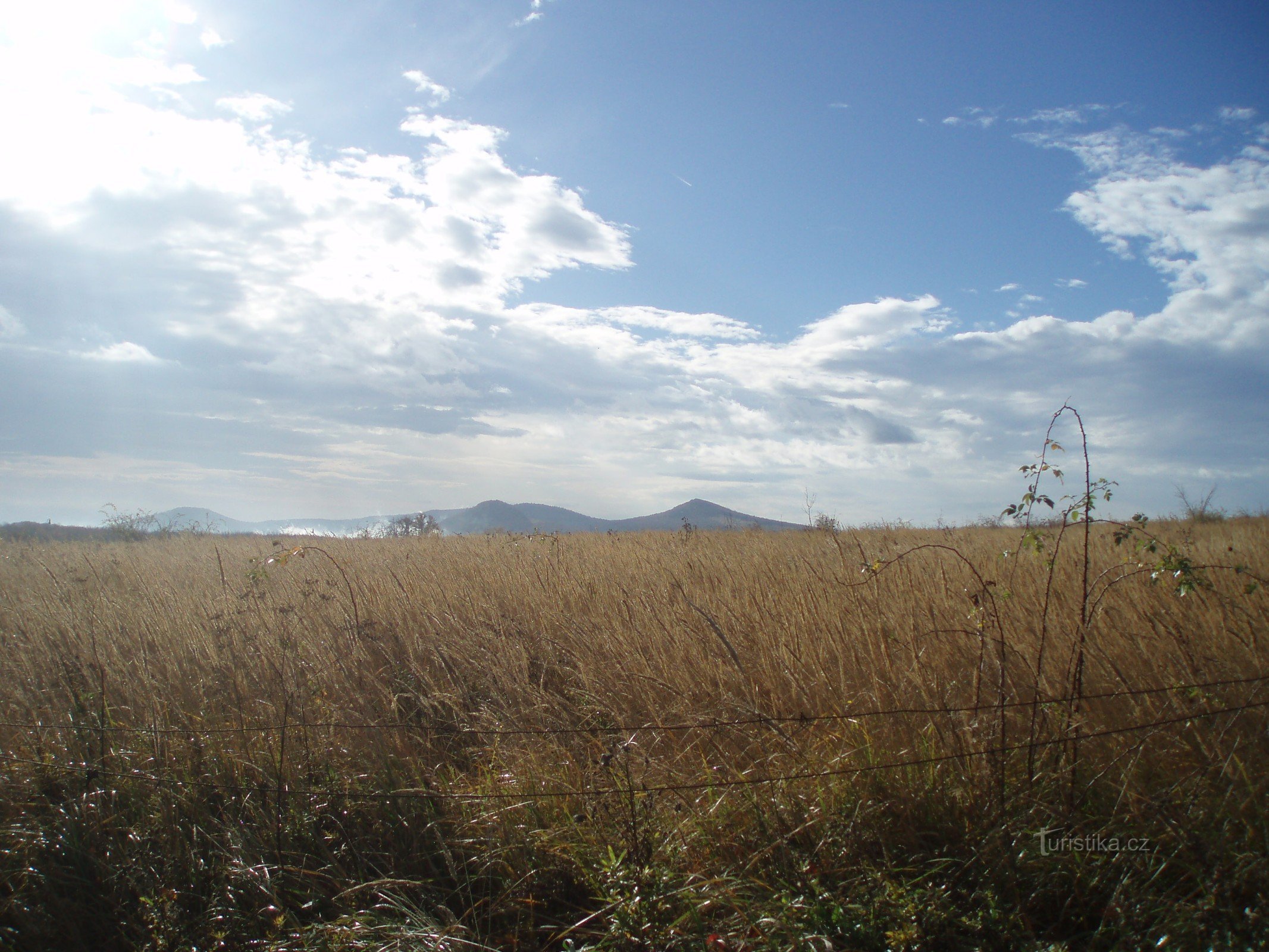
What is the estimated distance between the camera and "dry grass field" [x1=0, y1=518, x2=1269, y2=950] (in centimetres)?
217

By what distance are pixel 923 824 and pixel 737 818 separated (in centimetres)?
74

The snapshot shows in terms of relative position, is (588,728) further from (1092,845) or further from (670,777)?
(1092,845)

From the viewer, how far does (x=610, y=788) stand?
2.86m

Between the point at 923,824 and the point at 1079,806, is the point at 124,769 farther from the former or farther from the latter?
the point at 1079,806

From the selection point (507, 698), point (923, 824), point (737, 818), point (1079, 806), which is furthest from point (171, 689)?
point (1079, 806)

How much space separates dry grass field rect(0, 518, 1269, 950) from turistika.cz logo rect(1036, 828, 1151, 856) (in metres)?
0.01

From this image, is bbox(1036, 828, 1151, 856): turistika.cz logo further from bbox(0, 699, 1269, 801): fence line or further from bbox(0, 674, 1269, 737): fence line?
bbox(0, 674, 1269, 737): fence line

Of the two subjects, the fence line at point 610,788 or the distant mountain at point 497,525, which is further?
the distant mountain at point 497,525

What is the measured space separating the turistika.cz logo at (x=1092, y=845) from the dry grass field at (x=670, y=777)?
0.01 metres

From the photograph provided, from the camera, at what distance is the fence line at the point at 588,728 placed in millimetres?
2793

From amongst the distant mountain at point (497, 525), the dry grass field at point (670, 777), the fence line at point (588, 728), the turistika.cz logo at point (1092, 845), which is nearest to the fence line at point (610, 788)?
the dry grass field at point (670, 777)

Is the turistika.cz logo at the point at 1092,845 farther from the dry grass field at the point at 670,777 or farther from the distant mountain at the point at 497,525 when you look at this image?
the distant mountain at the point at 497,525

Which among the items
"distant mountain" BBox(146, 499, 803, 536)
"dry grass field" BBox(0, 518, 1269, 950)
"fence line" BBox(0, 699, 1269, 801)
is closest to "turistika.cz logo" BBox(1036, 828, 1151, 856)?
"dry grass field" BBox(0, 518, 1269, 950)

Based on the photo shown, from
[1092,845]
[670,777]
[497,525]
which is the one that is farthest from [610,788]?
[497,525]
